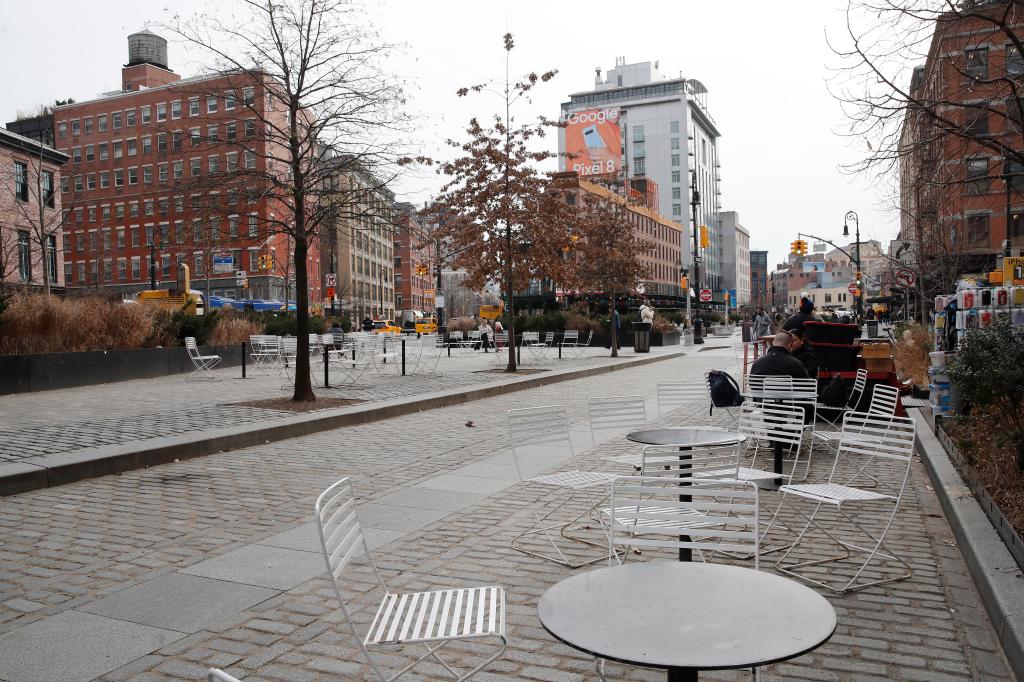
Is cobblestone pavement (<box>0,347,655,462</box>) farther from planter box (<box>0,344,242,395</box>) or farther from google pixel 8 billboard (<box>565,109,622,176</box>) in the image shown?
google pixel 8 billboard (<box>565,109,622,176</box>)

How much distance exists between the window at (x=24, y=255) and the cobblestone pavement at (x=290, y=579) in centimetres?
4112

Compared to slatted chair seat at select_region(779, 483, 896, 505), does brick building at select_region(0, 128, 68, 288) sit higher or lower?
higher

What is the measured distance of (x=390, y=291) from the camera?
11950 cm

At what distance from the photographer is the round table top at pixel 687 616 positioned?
2199 mm

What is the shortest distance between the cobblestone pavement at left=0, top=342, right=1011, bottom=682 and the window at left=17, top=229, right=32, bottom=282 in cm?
4112

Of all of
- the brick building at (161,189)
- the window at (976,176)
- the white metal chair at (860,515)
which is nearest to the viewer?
the white metal chair at (860,515)

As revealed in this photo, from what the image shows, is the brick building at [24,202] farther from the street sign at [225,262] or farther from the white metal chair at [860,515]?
the white metal chair at [860,515]

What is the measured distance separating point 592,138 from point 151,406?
7967cm

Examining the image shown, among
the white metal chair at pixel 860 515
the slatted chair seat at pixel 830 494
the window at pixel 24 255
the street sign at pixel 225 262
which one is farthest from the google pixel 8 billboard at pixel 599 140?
the slatted chair seat at pixel 830 494

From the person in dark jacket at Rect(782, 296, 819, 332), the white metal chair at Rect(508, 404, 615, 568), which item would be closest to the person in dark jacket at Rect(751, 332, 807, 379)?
the person in dark jacket at Rect(782, 296, 819, 332)

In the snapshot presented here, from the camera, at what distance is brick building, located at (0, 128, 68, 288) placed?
136 feet

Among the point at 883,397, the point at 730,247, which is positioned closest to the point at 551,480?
the point at 883,397

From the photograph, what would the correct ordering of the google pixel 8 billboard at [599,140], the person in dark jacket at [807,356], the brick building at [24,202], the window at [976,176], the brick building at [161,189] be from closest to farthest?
the window at [976,176] → the person in dark jacket at [807,356] → the brick building at [161,189] → the brick building at [24,202] → the google pixel 8 billboard at [599,140]

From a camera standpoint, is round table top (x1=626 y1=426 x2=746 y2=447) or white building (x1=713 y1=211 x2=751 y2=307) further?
white building (x1=713 y1=211 x2=751 y2=307)
